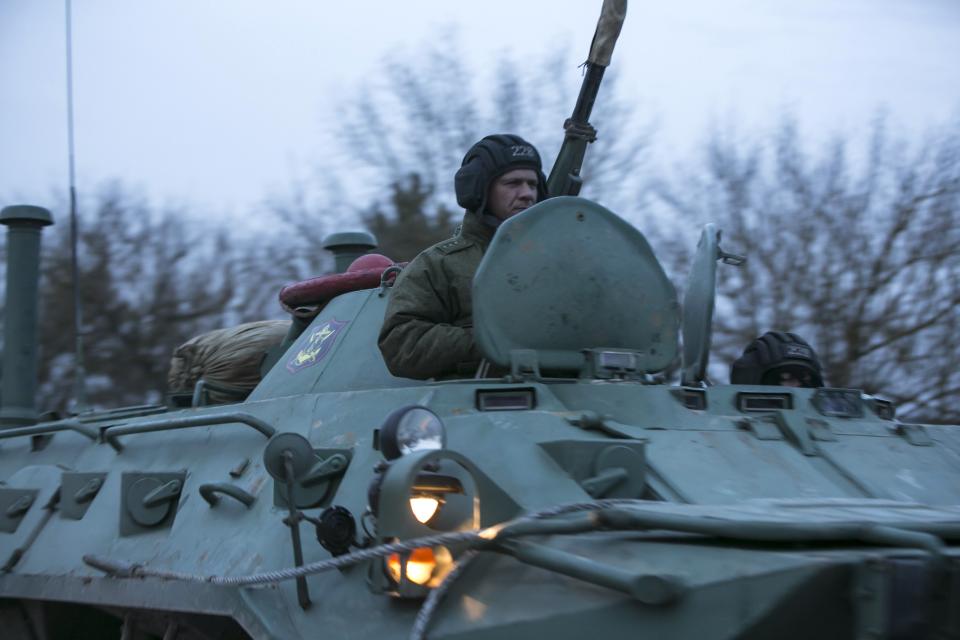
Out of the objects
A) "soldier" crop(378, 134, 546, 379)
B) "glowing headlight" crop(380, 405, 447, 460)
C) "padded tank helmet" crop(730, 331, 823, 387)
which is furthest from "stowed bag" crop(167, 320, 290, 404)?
"glowing headlight" crop(380, 405, 447, 460)

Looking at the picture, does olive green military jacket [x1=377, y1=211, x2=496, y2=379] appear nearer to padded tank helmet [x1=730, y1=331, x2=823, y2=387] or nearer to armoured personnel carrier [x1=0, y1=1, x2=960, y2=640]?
armoured personnel carrier [x1=0, y1=1, x2=960, y2=640]

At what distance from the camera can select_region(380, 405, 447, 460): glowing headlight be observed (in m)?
3.45

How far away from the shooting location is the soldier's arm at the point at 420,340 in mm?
4562

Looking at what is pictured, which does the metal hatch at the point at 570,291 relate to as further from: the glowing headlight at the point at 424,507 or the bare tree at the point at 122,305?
the bare tree at the point at 122,305

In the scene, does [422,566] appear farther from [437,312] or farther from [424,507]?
[437,312]

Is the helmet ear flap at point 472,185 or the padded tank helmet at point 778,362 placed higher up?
the helmet ear flap at point 472,185

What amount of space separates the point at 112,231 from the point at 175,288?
1287 mm

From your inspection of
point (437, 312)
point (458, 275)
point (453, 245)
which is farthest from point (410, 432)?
point (453, 245)

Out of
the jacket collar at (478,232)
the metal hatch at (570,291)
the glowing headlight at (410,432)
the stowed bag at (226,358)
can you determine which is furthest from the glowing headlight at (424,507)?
the stowed bag at (226,358)

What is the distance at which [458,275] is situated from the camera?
494 centimetres

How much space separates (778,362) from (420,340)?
1.84 meters

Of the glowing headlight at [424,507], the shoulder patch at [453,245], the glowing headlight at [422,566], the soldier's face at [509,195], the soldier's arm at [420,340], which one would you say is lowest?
the glowing headlight at [422,566]

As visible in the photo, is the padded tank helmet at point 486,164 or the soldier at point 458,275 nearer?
the soldier at point 458,275

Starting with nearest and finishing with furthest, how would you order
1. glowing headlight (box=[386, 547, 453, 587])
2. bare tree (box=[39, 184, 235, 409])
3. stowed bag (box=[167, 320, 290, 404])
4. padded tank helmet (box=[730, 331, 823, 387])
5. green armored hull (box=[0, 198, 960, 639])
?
green armored hull (box=[0, 198, 960, 639]), glowing headlight (box=[386, 547, 453, 587]), padded tank helmet (box=[730, 331, 823, 387]), stowed bag (box=[167, 320, 290, 404]), bare tree (box=[39, 184, 235, 409])
